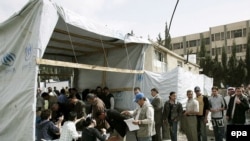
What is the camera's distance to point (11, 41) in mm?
8367

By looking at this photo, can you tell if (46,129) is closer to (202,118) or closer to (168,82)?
(202,118)

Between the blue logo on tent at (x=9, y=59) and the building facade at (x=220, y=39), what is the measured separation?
154 feet

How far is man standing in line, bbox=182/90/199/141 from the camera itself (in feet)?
31.3

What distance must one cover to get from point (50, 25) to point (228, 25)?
52.2 meters

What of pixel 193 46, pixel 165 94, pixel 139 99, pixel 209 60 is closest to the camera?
pixel 139 99

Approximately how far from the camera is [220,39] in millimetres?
57219

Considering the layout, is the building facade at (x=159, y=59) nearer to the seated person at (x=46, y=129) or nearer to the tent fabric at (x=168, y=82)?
the tent fabric at (x=168, y=82)

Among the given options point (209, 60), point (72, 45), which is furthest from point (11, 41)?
point (209, 60)

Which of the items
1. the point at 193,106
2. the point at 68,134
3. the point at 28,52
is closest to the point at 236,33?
the point at 193,106

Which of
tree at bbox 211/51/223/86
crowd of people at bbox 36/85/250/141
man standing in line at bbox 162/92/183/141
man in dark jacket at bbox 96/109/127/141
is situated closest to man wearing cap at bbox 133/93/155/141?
crowd of people at bbox 36/85/250/141

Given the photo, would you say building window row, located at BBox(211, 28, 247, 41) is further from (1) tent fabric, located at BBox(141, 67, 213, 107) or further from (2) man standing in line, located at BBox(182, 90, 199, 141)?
(2) man standing in line, located at BBox(182, 90, 199, 141)

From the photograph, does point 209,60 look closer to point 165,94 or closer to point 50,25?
point 165,94

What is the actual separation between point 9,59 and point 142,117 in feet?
12.8

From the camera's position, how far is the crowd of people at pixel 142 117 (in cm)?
688
